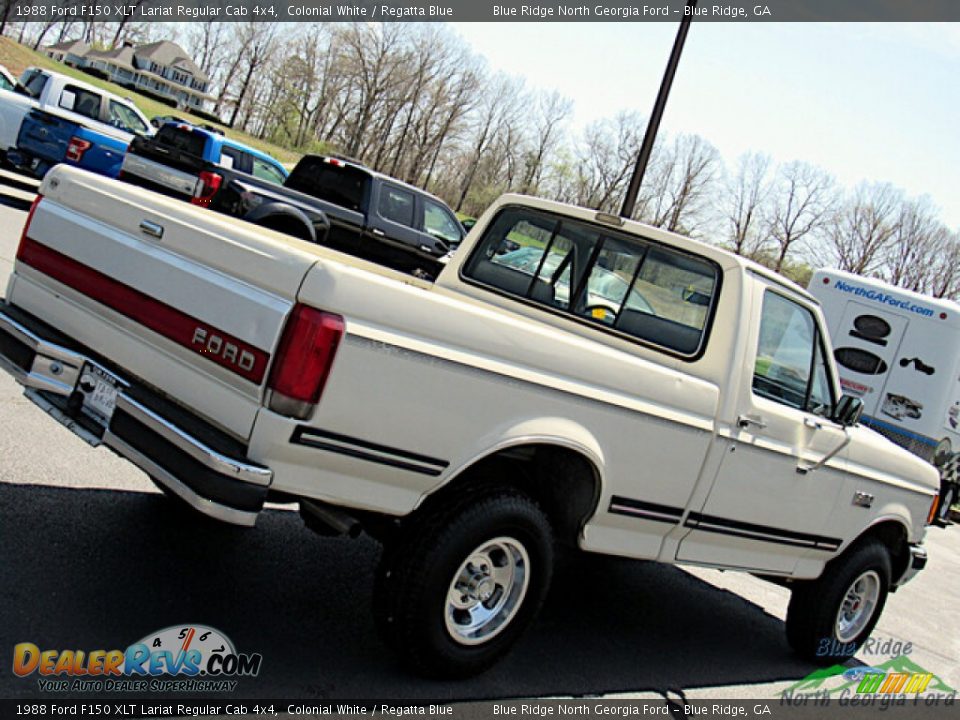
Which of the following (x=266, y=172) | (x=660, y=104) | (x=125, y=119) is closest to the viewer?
(x=660, y=104)

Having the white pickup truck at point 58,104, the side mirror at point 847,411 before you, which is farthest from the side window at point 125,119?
the side mirror at point 847,411

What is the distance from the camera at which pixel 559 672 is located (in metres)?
4.52

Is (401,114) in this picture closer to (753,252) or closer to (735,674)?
(753,252)

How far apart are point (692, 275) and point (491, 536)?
187 centimetres

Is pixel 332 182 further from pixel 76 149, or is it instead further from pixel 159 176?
pixel 76 149

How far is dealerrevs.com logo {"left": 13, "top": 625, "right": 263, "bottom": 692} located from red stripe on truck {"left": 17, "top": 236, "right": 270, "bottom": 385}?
120 centimetres

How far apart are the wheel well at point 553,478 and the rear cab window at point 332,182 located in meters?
10.4

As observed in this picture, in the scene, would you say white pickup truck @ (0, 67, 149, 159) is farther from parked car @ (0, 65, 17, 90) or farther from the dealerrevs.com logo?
the dealerrevs.com logo

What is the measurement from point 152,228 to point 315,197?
34.3 feet

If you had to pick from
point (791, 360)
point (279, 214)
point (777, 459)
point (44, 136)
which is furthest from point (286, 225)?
point (777, 459)

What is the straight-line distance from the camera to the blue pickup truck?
14.2 metres

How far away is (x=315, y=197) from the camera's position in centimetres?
1407

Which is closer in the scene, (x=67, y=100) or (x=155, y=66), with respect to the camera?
(x=67, y=100)

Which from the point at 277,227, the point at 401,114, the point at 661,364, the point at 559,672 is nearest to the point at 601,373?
the point at 661,364
